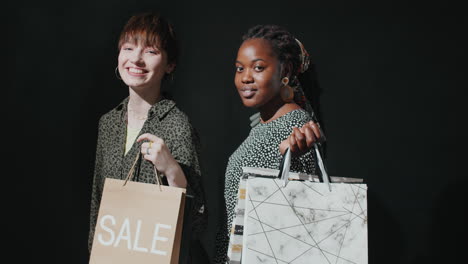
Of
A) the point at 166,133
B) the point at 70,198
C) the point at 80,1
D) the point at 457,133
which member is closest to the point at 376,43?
the point at 457,133

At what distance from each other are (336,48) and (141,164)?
1.13m

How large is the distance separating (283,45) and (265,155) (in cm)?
40

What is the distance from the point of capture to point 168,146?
4.99 ft

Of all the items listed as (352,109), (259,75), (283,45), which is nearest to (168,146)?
(259,75)

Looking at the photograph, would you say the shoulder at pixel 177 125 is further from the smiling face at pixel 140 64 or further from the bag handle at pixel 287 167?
the bag handle at pixel 287 167

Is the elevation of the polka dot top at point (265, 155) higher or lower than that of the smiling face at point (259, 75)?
lower

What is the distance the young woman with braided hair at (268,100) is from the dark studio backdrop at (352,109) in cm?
49

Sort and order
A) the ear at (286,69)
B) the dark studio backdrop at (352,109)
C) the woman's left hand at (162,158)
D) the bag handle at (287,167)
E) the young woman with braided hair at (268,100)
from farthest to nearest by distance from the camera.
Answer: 1. the dark studio backdrop at (352,109)
2. the ear at (286,69)
3. the young woman with braided hair at (268,100)
4. the woman's left hand at (162,158)
5. the bag handle at (287,167)

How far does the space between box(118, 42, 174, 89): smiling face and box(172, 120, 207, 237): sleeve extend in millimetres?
214

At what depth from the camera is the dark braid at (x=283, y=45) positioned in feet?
5.30

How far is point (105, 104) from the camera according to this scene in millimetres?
2174

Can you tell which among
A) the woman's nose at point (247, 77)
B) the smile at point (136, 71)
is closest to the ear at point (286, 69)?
the woman's nose at point (247, 77)

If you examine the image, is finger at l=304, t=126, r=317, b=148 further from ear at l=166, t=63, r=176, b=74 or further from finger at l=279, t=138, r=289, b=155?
ear at l=166, t=63, r=176, b=74

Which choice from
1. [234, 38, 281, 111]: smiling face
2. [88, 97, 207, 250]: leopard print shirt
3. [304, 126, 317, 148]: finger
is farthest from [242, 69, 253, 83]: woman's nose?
[304, 126, 317, 148]: finger
